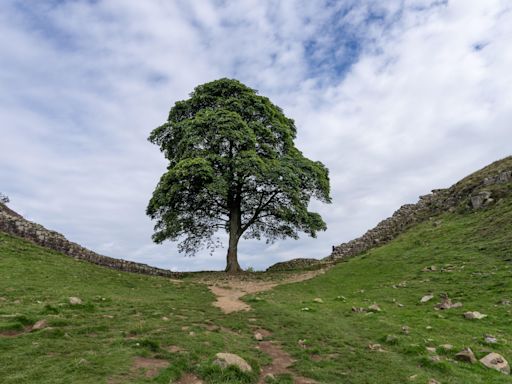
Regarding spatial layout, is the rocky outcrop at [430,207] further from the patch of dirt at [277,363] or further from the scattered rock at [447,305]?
the patch of dirt at [277,363]

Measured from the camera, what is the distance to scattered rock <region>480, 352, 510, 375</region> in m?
11.8

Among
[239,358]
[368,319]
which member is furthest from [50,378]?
[368,319]

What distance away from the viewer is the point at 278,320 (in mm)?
17781

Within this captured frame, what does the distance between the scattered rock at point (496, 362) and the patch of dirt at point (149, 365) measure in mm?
10177

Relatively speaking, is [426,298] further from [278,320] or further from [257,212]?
[257,212]

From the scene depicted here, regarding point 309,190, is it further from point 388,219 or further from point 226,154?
point 388,219

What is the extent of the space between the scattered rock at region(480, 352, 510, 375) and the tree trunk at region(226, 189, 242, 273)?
2856cm

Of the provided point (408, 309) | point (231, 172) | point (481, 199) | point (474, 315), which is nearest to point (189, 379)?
point (474, 315)

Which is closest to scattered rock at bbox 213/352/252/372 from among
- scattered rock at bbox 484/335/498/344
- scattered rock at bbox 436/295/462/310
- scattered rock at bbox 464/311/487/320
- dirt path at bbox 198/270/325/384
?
dirt path at bbox 198/270/325/384

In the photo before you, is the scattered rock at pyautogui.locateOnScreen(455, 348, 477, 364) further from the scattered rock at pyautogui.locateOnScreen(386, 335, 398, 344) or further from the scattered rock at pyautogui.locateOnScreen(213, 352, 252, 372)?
the scattered rock at pyautogui.locateOnScreen(213, 352, 252, 372)

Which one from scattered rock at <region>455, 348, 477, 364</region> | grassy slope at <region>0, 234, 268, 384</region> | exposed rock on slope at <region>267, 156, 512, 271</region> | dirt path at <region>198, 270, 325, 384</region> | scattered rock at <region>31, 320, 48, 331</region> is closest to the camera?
grassy slope at <region>0, 234, 268, 384</region>

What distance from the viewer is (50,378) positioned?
9.02m

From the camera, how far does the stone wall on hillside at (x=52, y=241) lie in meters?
34.6

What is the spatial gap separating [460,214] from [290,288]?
69.8 feet
